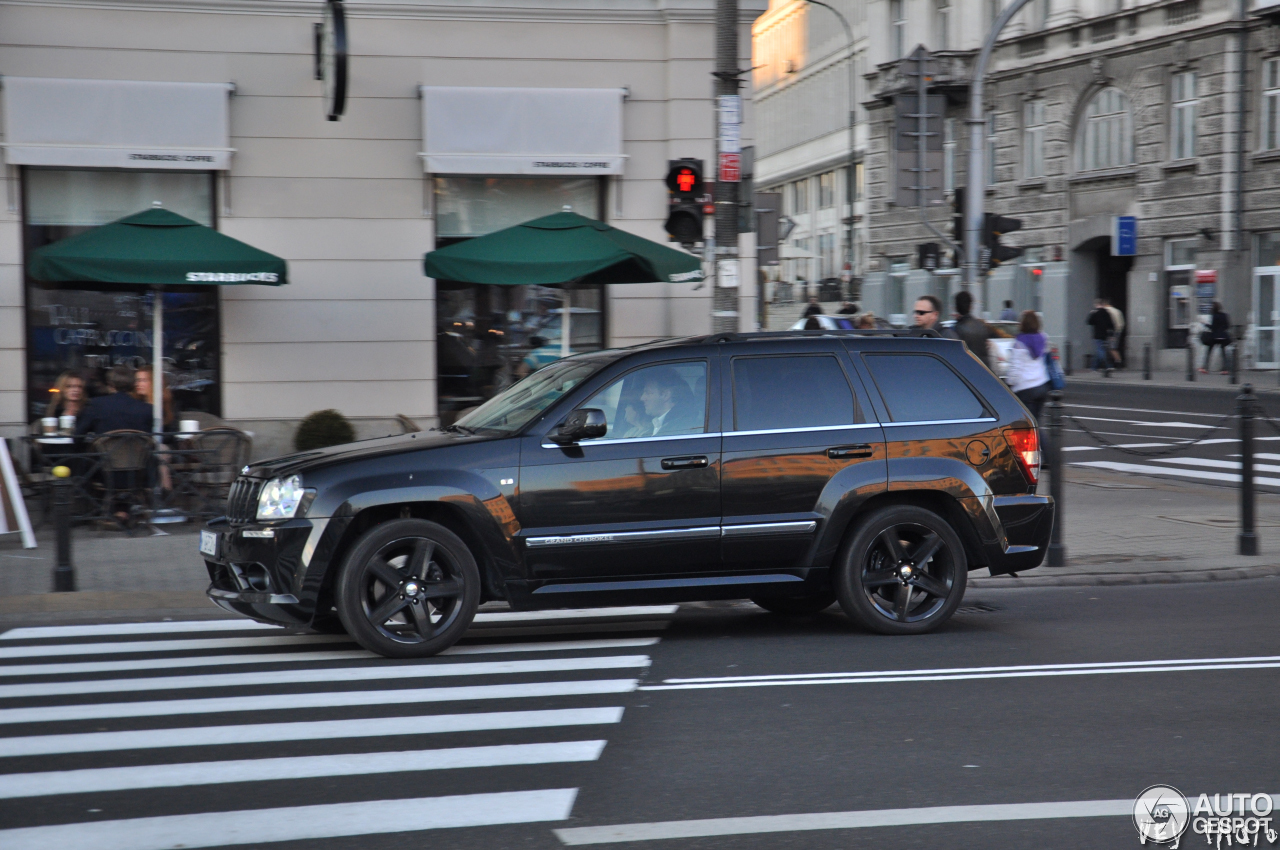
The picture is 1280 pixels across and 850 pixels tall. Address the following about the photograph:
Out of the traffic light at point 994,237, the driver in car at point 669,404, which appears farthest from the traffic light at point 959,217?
the driver in car at point 669,404

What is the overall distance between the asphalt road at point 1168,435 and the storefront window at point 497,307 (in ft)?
18.7

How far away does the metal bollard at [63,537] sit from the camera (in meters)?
9.26

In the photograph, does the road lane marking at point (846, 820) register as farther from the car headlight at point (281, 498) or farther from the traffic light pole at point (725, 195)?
the traffic light pole at point (725, 195)

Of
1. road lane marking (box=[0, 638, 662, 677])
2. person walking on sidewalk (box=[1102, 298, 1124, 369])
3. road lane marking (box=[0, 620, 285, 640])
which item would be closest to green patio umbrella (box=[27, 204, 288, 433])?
road lane marking (box=[0, 620, 285, 640])

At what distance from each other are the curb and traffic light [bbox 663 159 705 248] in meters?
3.73

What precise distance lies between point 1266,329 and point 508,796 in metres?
34.0

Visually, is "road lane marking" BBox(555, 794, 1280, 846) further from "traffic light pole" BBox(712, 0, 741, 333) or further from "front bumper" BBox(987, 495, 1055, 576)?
"traffic light pole" BBox(712, 0, 741, 333)

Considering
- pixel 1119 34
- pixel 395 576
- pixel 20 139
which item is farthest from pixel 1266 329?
pixel 395 576

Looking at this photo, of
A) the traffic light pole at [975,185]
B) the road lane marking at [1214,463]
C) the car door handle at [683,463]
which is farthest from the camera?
the traffic light pole at [975,185]

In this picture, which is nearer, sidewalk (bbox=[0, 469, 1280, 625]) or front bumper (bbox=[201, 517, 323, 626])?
front bumper (bbox=[201, 517, 323, 626])

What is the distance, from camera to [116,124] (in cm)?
1412

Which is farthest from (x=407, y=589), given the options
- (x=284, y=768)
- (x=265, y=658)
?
(x=284, y=768)

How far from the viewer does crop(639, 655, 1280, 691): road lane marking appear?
6.66m

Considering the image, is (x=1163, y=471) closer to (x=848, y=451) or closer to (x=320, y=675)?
(x=848, y=451)
